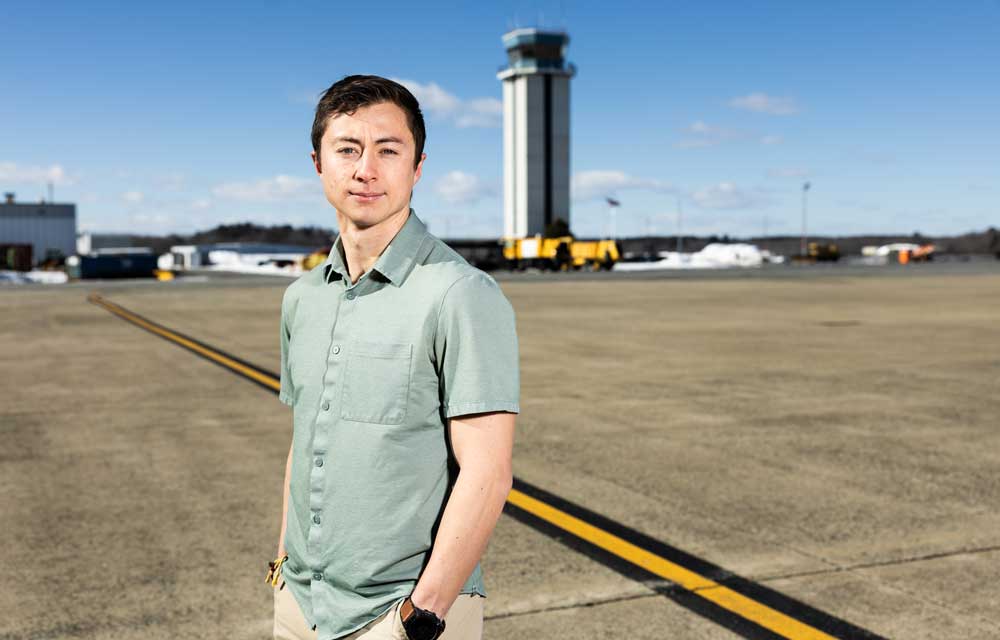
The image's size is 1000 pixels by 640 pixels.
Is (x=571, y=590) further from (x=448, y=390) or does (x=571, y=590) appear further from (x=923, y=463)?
(x=923, y=463)

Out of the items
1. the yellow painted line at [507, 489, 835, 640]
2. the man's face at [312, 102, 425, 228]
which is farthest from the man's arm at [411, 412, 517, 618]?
the yellow painted line at [507, 489, 835, 640]

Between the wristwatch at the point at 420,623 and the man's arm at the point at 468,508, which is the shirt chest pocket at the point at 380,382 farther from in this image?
the wristwatch at the point at 420,623

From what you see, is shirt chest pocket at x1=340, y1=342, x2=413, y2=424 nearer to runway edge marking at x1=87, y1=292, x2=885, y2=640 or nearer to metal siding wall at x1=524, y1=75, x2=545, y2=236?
runway edge marking at x1=87, y1=292, x2=885, y2=640

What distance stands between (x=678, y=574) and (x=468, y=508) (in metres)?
3.39

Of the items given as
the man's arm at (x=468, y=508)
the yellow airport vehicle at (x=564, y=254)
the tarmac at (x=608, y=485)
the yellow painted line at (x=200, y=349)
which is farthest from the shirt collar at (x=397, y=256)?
the yellow airport vehicle at (x=564, y=254)

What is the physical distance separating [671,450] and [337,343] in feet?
21.1

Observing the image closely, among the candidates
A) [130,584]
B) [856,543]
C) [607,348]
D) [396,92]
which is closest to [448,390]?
[396,92]

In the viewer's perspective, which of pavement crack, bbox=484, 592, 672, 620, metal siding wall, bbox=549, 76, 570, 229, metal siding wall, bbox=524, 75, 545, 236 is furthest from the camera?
metal siding wall, bbox=549, 76, 570, 229

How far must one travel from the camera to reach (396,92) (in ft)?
7.25

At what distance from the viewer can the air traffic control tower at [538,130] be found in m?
115

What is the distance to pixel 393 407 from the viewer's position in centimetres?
217

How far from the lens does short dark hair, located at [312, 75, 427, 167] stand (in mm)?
2197

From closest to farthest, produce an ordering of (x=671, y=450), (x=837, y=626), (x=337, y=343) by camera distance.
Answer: (x=337, y=343)
(x=837, y=626)
(x=671, y=450)

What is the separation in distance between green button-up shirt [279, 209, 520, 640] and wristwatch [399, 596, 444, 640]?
0.27 feet
